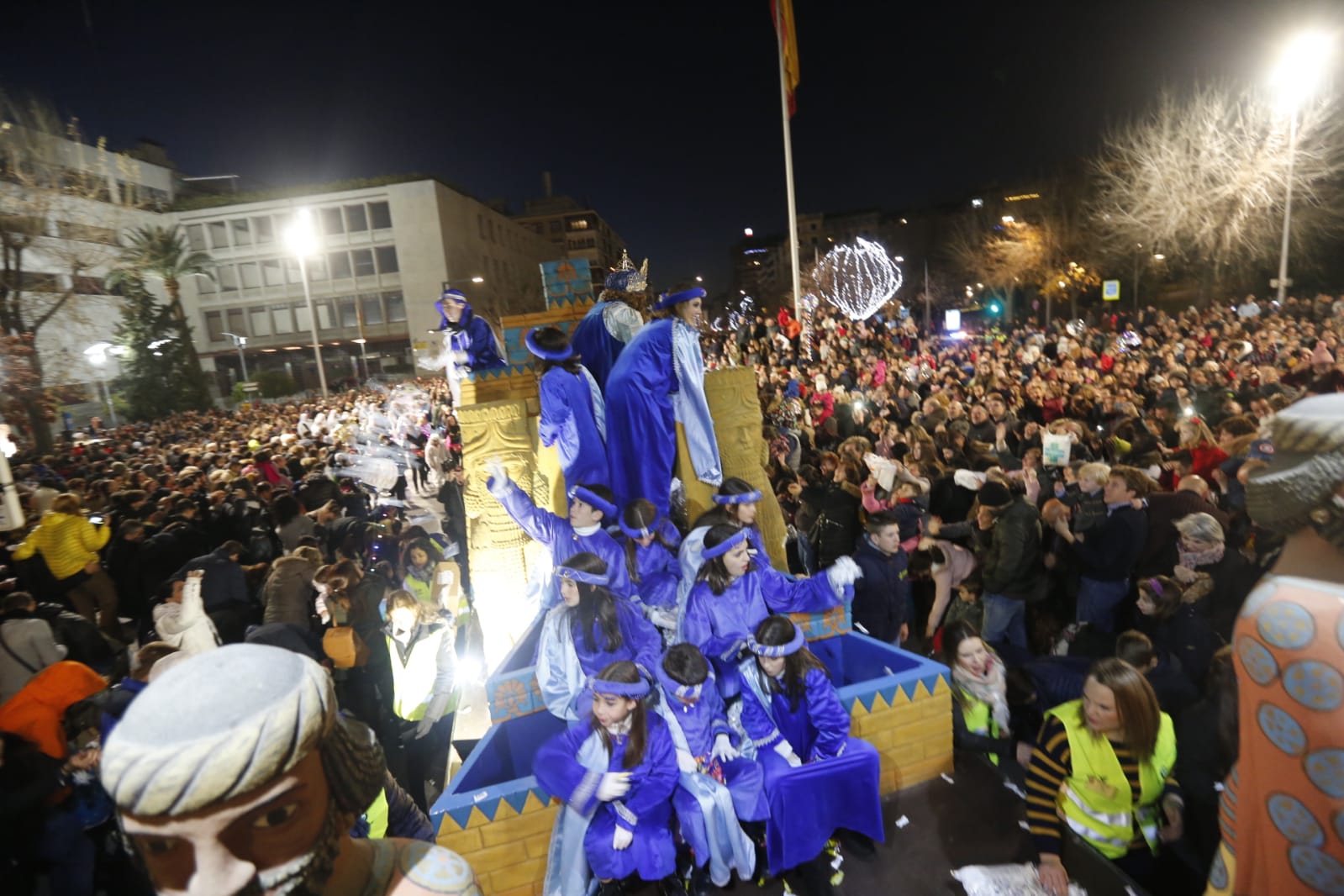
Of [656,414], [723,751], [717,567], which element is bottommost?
[723,751]

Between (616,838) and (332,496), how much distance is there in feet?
21.9

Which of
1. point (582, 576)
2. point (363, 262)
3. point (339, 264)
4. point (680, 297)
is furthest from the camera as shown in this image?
point (339, 264)

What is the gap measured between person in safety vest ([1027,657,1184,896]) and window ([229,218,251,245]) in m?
51.3

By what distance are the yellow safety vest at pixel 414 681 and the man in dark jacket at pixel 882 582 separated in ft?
10.1

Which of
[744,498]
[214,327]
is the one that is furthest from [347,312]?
[744,498]

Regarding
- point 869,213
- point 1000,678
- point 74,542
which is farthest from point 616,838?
point 869,213

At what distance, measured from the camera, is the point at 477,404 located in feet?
19.2

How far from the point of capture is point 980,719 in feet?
14.3

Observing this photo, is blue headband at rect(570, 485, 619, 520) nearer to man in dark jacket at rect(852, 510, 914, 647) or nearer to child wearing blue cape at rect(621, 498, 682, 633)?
child wearing blue cape at rect(621, 498, 682, 633)

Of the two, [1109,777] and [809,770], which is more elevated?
[1109,777]

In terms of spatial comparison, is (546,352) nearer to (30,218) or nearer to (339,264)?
(30,218)

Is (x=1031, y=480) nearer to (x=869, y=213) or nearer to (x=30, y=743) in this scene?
(x=30, y=743)

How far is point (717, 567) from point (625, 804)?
4.74ft

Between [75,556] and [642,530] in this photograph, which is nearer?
[642,530]
